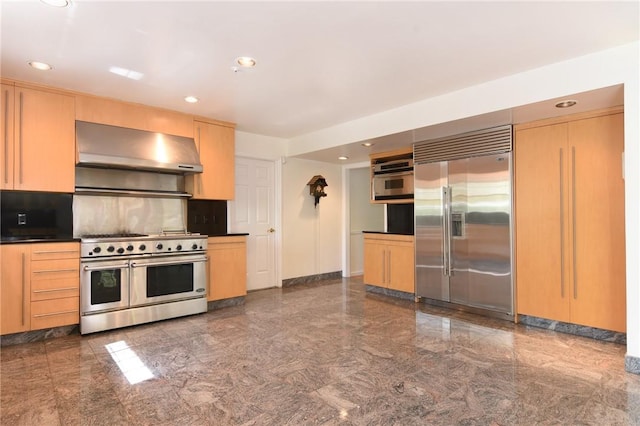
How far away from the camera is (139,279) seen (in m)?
3.86

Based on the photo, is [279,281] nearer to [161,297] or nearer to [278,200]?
[278,200]

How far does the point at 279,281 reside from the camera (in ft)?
19.5

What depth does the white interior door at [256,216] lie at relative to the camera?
A: 552 cm

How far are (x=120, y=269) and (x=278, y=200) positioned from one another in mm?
2776

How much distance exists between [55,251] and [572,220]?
17.0ft

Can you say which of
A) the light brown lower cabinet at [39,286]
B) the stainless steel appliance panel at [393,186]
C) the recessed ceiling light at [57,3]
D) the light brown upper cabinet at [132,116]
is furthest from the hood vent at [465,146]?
the light brown lower cabinet at [39,286]

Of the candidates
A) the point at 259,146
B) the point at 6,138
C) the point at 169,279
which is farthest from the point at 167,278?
the point at 259,146

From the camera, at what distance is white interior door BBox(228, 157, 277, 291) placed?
18.1ft

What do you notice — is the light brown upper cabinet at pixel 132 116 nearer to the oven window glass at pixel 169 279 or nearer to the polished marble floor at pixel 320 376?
the oven window glass at pixel 169 279

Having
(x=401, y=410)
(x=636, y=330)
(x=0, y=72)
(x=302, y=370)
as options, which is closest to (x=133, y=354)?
(x=302, y=370)

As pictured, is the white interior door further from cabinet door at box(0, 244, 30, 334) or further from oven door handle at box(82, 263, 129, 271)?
cabinet door at box(0, 244, 30, 334)

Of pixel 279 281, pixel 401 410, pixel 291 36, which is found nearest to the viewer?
pixel 401 410

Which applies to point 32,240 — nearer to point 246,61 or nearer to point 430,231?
point 246,61

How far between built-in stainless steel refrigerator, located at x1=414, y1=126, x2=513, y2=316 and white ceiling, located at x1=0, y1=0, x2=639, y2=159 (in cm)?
96
